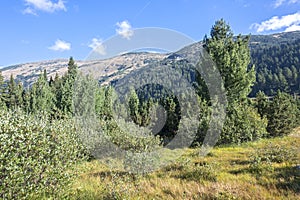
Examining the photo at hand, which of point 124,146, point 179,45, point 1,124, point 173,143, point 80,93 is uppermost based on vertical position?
point 179,45

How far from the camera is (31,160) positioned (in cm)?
551

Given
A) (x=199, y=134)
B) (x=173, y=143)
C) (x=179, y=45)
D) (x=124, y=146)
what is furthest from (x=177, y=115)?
(x=124, y=146)

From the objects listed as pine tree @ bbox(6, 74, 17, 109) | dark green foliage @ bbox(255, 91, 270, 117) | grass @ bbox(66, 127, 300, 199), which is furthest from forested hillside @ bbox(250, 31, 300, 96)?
grass @ bbox(66, 127, 300, 199)

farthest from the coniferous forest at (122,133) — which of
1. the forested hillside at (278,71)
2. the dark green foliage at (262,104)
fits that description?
the forested hillside at (278,71)

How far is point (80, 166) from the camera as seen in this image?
773 cm

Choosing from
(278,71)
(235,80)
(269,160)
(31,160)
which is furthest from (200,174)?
(278,71)

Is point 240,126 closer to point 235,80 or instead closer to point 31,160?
point 235,80

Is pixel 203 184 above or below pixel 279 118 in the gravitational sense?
below

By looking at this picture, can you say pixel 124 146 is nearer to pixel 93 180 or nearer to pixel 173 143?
pixel 93 180

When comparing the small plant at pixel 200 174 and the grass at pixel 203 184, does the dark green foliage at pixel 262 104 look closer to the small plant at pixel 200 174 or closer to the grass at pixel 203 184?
the grass at pixel 203 184

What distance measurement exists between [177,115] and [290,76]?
4758 inches

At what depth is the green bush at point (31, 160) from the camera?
5.12 m

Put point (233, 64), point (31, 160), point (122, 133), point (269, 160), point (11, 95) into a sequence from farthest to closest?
point (11, 95) → point (233, 64) → point (122, 133) → point (269, 160) → point (31, 160)

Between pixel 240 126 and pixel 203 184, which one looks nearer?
pixel 203 184
